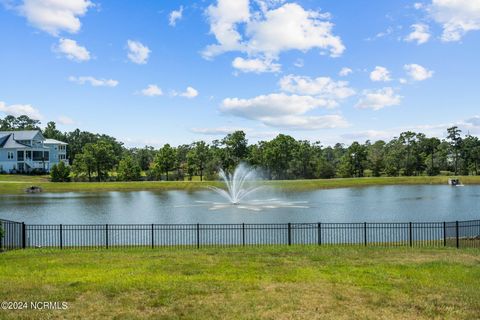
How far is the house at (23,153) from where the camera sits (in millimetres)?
115250

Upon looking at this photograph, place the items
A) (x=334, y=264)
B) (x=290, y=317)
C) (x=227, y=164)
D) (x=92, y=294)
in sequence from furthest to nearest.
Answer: (x=227, y=164) < (x=334, y=264) < (x=92, y=294) < (x=290, y=317)

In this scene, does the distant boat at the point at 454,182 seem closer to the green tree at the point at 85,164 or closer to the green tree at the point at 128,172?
the green tree at the point at 128,172

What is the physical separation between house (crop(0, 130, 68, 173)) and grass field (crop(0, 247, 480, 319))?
110908mm

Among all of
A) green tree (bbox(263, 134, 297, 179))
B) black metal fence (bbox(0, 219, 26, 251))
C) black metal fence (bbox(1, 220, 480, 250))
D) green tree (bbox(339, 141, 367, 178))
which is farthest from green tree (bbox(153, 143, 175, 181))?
black metal fence (bbox(0, 219, 26, 251))

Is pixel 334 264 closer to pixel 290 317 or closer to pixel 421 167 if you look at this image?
pixel 290 317

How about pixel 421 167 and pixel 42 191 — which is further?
pixel 421 167

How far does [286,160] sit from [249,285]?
100 meters

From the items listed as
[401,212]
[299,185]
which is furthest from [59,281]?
[299,185]

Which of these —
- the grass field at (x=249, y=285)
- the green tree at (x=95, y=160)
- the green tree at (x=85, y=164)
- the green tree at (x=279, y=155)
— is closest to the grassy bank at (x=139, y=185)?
the green tree at (x=85, y=164)

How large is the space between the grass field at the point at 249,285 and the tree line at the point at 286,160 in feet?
301

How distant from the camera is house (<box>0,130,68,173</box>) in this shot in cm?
11525

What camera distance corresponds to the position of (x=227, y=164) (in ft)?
360

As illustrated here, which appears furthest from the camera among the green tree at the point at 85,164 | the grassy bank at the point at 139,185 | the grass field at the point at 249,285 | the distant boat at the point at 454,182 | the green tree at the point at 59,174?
the green tree at the point at 85,164

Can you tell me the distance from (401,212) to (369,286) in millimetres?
34611
